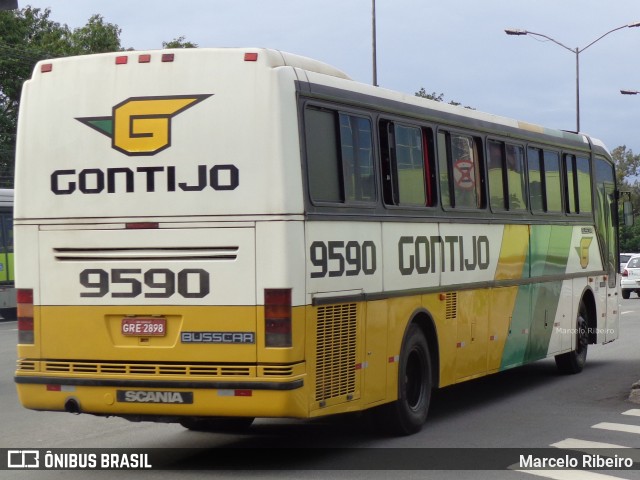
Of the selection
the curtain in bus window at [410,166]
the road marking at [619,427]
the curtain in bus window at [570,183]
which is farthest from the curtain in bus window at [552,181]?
the road marking at [619,427]

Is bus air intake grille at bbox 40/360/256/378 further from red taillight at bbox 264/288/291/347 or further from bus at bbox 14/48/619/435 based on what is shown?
red taillight at bbox 264/288/291/347

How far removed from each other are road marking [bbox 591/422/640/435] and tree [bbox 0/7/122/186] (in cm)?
5009

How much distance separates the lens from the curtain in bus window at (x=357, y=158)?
10.8m

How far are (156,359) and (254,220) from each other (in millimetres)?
1321

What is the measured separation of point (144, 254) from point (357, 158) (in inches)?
84.4

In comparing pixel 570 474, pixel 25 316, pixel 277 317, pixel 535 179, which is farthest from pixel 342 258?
pixel 535 179

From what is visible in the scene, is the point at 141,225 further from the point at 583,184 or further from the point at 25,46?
the point at 25,46

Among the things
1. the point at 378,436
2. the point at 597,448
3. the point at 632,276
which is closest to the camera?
the point at 597,448

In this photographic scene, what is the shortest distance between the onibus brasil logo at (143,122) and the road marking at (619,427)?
16.6 feet

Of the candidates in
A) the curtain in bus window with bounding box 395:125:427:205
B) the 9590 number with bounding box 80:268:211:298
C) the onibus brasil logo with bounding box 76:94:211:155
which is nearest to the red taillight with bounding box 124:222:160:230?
the 9590 number with bounding box 80:268:211:298

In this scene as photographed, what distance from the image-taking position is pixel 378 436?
38.5 feet

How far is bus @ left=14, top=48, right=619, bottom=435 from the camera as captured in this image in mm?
9680

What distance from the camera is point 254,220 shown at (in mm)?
9703

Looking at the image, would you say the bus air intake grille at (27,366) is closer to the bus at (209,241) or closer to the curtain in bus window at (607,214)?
the bus at (209,241)
